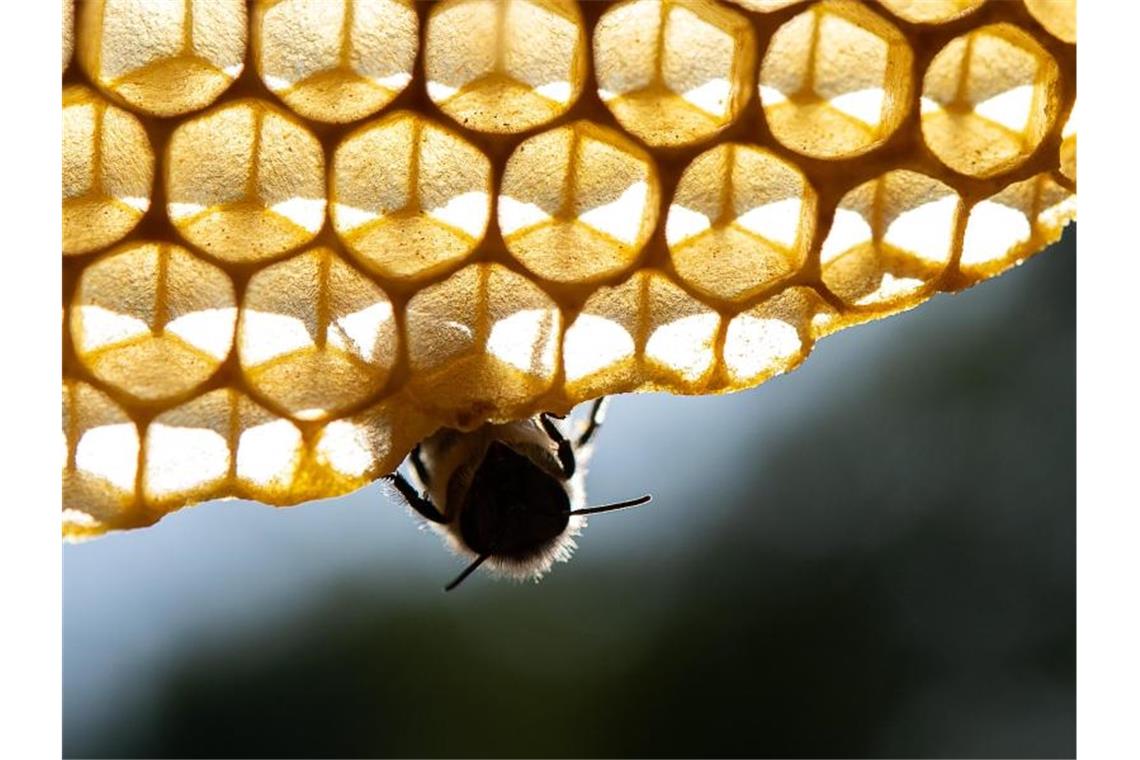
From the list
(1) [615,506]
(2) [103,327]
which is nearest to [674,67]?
(2) [103,327]

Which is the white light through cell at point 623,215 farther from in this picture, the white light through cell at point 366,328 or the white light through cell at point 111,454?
the white light through cell at point 111,454

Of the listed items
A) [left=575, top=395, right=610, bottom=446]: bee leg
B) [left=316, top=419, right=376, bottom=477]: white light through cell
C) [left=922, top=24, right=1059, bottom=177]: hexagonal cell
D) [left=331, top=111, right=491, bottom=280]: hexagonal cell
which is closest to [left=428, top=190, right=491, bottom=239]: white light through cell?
[left=331, top=111, right=491, bottom=280]: hexagonal cell

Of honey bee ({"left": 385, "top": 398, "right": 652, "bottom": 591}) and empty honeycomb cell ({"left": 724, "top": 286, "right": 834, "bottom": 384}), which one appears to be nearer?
empty honeycomb cell ({"left": 724, "top": 286, "right": 834, "bottom": 384})

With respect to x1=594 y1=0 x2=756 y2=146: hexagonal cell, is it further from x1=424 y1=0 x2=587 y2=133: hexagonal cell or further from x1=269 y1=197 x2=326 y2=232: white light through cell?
x1=269 y1=197 x2=326 y2=232: white light through cell

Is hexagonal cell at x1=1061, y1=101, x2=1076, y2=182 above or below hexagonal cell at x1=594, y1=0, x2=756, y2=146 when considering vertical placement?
below

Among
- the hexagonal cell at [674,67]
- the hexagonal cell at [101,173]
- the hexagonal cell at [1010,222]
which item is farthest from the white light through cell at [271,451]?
the hexagonal cell at [1010,222]

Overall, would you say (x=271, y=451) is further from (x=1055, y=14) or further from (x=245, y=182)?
(x=1055, y=14)
